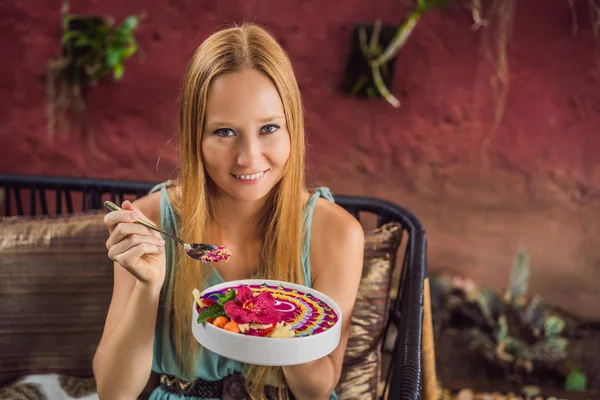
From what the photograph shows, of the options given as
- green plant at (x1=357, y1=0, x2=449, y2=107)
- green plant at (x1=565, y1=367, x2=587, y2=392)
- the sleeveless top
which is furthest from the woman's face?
green plant at (x1=565, y1=367, x2=587, y2=392)

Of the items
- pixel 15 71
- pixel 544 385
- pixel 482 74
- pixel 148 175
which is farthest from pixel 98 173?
pixel 544 385

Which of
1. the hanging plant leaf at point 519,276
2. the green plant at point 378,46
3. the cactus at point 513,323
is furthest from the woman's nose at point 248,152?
the hanging plant leaf at point 519,276

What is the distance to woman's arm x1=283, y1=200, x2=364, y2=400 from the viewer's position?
137cm

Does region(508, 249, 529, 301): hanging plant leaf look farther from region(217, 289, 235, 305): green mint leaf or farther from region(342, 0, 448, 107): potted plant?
region(217, 289, 235, 305): green mint leaf

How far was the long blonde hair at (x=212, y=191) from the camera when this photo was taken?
127cm

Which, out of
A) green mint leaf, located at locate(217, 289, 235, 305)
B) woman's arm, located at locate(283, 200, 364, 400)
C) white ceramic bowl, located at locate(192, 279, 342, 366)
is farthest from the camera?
woman's arm, located at locate(283, 200, 364, 400)

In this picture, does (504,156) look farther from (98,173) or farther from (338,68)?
(98,173)

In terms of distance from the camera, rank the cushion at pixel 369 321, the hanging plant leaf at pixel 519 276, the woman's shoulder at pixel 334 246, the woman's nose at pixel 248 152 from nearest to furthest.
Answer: the woman's nose at pixel 248 152
the woman's shoulder at pixel 334 246
the cushion at pixel 369 321
the hanging plant leaf at pixel 519 276

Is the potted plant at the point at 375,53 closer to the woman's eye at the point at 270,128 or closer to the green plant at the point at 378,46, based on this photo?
the green plant at the point at 378,46

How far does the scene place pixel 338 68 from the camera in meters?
2.77

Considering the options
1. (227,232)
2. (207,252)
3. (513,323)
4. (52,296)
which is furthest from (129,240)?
(513,323)

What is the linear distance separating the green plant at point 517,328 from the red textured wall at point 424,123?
76mm

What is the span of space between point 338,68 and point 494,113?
684mm

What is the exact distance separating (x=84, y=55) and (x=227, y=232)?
1.54m
